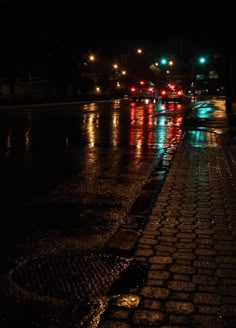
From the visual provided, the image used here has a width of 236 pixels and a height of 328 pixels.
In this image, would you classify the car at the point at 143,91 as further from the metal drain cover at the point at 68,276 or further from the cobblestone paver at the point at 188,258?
the metal drain cover at the point at 68,276

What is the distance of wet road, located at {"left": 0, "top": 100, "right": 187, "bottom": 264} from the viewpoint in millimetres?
6688

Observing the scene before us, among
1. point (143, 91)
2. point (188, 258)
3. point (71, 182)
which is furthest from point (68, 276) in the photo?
point (143, 91)

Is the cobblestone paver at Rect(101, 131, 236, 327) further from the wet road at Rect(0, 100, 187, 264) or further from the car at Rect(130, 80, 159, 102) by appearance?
the car at Rect(130, 80, 159, 102)

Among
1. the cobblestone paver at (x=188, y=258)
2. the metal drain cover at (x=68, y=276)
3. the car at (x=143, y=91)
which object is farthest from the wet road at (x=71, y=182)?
the car at (x=143, y=91)

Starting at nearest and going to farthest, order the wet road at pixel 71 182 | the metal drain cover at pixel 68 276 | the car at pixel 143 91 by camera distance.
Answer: the metal drain cover at pixel 68 276, the wet road at pixel 71 182, the car at pixel 143 91

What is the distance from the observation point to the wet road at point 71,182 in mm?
6688

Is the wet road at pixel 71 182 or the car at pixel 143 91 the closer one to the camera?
the wet road at pixel 71 182

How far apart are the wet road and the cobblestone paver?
2.16 ft

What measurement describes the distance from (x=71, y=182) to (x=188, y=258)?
4.86m

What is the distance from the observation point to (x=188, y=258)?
5.56m

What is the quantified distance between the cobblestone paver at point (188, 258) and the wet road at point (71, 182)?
2.16ft

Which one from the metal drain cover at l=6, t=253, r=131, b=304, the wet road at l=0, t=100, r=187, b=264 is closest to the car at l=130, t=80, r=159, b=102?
the wet road at l=0, t=100, r=187, b=264

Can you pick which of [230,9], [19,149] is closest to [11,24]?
[230,9]

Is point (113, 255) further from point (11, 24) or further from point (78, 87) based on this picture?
point (78, 87)
